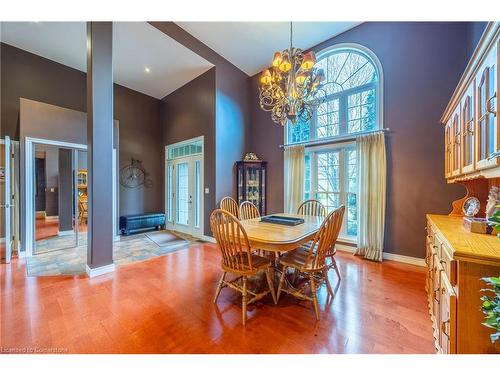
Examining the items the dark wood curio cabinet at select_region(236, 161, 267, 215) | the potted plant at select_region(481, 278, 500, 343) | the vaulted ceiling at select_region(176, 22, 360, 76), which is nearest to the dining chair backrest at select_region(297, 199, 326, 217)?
the dark wood curio cabinet at select_region(236, 161, 267, 215)

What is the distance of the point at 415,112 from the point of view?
3125 millimetres

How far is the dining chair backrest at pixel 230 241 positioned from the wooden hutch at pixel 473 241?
4.39 ft

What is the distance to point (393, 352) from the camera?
1.49 metres

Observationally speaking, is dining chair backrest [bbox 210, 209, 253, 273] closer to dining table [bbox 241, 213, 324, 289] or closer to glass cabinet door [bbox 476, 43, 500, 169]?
dining table [bbox 241, 213, 324, 289]

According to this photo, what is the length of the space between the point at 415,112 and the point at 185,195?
4950 mm

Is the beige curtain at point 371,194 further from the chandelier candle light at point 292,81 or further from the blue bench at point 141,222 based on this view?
the blue bench at point 141,222

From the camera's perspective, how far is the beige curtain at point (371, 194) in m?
3.30

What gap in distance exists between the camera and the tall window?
12.0 feet

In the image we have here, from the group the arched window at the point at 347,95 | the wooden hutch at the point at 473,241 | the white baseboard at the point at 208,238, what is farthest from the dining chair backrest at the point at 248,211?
the wooden hutch at the point at 473,241

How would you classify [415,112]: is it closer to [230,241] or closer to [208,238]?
[230,241]

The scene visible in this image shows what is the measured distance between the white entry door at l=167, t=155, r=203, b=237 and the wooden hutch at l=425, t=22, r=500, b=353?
422 centimetres
